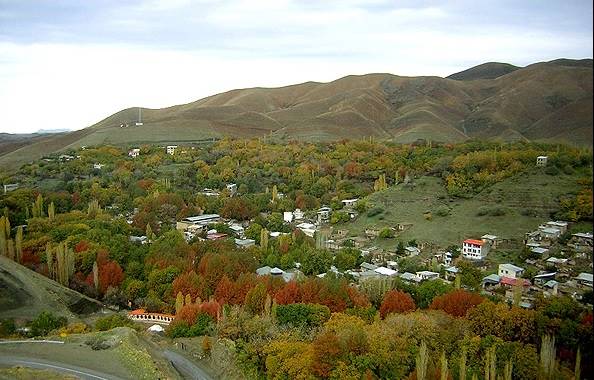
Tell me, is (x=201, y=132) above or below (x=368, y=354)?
above

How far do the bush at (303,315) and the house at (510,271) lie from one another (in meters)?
10.0

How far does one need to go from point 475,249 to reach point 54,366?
21477mm

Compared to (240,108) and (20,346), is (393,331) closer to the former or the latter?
(20,346)

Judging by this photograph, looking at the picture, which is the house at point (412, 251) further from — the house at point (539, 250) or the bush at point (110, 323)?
the bush at point (110, 323)

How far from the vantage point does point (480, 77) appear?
438 ft

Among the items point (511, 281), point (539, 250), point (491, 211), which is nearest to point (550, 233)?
point (539, 250)

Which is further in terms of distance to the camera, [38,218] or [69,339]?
[38,218]

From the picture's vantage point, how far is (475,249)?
29.9 metres

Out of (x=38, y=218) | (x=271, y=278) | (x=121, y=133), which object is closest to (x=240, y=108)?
(x=121, y=133)

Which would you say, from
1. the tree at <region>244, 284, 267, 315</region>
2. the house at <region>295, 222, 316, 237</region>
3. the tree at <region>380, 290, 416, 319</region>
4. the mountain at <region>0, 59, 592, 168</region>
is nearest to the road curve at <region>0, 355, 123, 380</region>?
the tree at <region>244, 284, 267, 315</region>

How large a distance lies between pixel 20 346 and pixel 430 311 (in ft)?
46.4

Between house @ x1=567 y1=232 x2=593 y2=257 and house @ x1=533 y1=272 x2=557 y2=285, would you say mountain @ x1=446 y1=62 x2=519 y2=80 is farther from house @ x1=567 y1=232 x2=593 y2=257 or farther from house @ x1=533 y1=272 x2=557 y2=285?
house @ x1=533 y1=272 x2=557 y2=285

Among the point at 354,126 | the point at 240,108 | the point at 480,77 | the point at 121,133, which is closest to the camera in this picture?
the point at 121,133

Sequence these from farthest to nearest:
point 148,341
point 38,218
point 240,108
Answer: point 240,108 → point 38,218 → point 148,341
